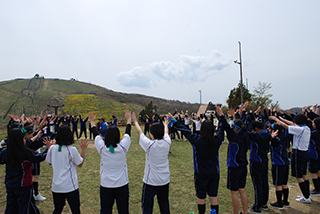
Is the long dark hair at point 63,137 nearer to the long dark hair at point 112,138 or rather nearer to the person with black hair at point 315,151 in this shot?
the long dark hair at point 112,138

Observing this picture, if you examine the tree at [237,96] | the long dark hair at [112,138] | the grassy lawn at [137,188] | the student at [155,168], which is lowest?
the grassy lawn at [137,188]

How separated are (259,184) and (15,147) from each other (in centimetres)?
433

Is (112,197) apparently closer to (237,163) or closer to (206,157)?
(206,157)

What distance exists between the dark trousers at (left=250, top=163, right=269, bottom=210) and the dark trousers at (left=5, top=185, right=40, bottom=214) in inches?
159

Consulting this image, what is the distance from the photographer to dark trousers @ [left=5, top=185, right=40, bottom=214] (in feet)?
8.96

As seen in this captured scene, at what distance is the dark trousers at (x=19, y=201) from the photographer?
108 inches

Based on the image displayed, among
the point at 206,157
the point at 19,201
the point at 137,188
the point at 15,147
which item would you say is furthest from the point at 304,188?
the point at 15,147

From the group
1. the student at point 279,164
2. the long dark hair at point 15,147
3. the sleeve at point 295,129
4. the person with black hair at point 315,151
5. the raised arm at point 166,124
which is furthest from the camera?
the person with black hair at point 315,151

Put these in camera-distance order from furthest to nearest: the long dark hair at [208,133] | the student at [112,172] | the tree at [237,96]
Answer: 1. the tree at [237,96]
2. the long dark hair at [208,133]
3. the student at [112,172]

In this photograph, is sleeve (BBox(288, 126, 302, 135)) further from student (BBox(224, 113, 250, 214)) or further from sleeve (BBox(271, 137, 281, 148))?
student (BBox(224, 113, 250, 214))

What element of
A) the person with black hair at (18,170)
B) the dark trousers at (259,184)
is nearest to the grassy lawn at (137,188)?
the dark trousers at (259,184)

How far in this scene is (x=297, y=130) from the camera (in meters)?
4.04

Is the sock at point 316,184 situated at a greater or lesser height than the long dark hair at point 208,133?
lesser

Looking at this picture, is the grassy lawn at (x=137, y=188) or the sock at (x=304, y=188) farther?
the sock at (x=304, y=188)
